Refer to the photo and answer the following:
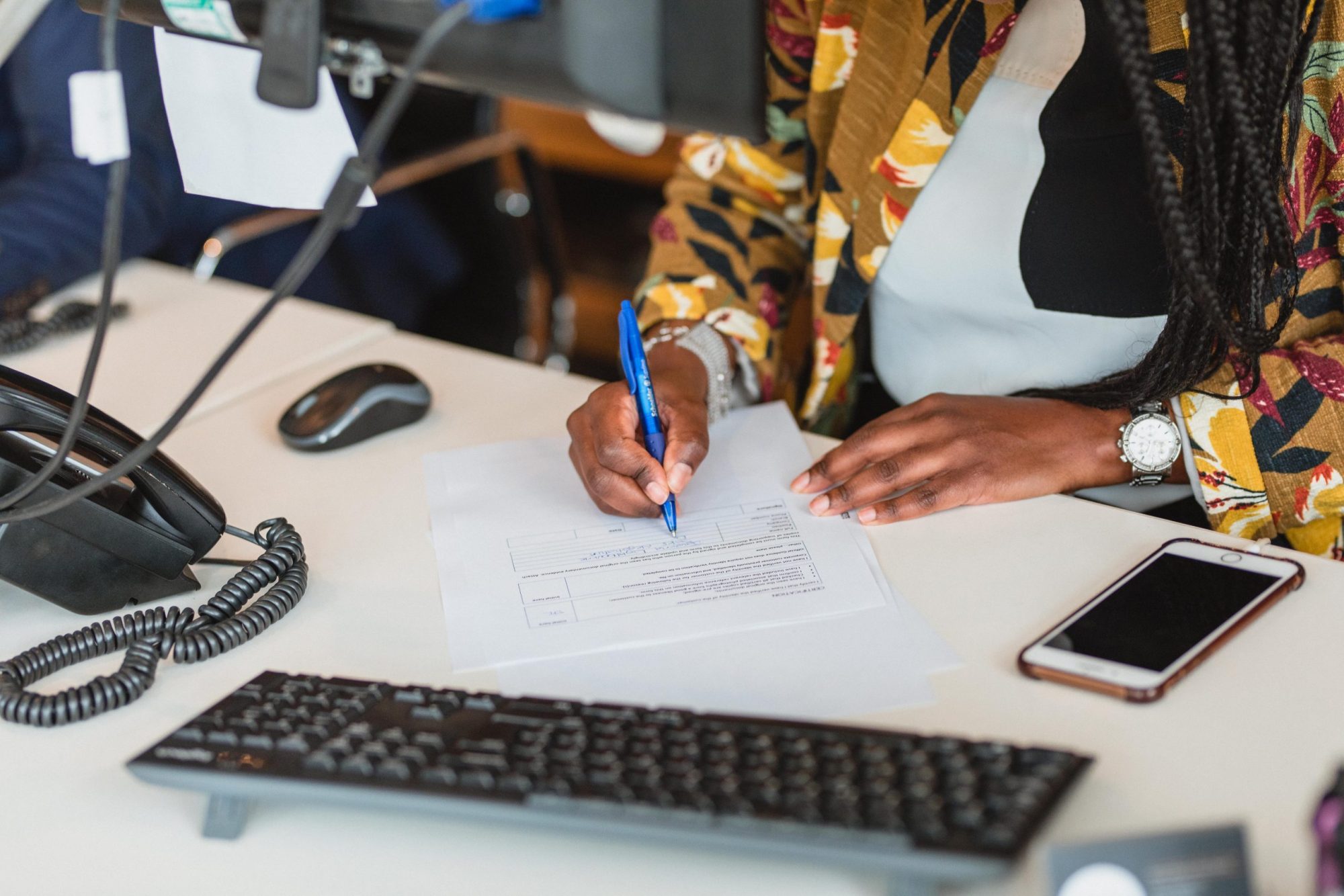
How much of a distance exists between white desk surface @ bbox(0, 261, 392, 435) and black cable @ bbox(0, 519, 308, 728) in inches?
12.7

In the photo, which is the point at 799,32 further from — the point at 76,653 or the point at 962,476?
the point at 76,653

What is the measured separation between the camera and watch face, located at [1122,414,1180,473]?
911 mm

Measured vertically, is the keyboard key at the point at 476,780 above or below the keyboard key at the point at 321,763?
below

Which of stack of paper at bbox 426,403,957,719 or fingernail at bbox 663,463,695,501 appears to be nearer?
stack of paper at bbox 426,403,957,719

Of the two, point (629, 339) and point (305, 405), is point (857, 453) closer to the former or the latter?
point (629, 339)

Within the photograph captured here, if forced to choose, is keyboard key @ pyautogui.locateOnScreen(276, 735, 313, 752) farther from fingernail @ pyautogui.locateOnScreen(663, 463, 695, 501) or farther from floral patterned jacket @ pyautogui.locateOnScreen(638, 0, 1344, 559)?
floral patterned jacket @ pyautogui.locateOnScreen(638, 0, 1344, 559)

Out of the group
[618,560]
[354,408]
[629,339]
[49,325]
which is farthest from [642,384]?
[49,325]

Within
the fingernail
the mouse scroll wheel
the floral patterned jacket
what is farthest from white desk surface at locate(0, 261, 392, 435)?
the fingernail

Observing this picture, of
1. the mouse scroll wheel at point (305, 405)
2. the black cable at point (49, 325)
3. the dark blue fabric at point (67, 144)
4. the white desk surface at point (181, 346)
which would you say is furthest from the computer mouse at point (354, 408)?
the dark blue fabric at point (67, 144)

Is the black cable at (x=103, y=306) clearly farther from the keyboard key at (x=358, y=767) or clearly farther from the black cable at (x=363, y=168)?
the keyboard key at (x=358, y=767)

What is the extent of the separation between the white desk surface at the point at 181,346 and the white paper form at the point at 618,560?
29 cm

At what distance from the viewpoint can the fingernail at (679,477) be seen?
85 centimetres

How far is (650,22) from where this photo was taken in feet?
1.91

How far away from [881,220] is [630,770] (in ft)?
2.11
